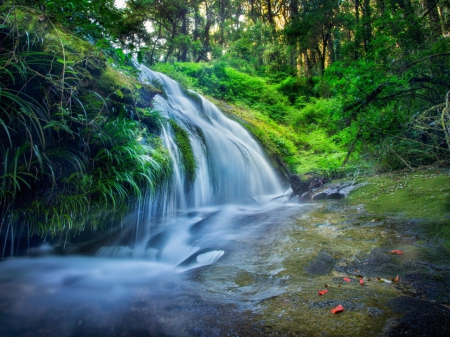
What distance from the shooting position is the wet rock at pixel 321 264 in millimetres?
2416

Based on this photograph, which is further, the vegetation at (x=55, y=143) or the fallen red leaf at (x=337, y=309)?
the vegetation at (x=55, y=143)

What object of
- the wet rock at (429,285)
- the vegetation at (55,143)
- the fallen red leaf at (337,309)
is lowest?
the wet rock at (429,285)

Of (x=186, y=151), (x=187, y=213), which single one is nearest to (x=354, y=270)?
(x=187, y=213)

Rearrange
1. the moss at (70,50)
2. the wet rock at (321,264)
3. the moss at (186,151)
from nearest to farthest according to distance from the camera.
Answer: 1. the wet rock at (321,264)
2. the moss at (70,50)
3. the moss at (186,151)

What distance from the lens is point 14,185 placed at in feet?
8.85

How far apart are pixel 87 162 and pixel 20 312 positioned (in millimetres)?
1898

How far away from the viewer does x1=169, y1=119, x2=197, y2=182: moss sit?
226 inches

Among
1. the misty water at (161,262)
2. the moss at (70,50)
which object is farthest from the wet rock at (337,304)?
the moss at (70,50)

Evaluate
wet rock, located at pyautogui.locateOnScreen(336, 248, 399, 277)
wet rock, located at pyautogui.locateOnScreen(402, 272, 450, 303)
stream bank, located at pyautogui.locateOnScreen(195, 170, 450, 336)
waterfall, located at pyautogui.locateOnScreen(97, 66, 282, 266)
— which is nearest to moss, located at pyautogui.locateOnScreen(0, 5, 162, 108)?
waterfall, located at pyautogui.locateOnScreen(97, 66, 282, 266)

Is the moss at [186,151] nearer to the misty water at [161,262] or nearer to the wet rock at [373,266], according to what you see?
the misty water at [161,262]

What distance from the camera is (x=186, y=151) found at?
596cm

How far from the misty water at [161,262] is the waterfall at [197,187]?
2cm

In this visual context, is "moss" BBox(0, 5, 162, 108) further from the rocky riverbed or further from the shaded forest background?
the rocky riverbed

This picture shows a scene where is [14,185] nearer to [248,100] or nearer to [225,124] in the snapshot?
[225,124]
